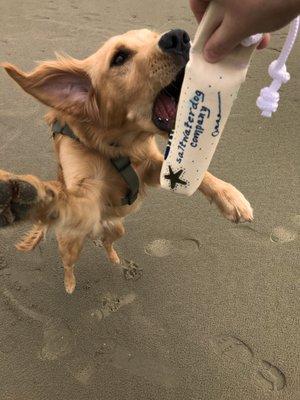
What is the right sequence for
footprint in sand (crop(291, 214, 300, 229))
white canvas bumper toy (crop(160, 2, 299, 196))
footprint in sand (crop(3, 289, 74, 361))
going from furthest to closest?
1. footprint in sand (crop(291, 214, 300, 229))
2. footprint in sand (crop(3, 289, 74, 361))
3. white canvas bumper toy (crop(160, 2, 299, 196))

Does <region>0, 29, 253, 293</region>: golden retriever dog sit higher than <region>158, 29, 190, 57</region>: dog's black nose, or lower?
lower

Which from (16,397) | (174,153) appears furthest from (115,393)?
(174,153)

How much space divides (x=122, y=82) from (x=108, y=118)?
20cm

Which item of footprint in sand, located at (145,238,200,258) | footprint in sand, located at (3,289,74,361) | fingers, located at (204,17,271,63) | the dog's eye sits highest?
fingers, located at (204,17,271,63)

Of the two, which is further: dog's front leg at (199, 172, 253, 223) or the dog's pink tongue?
dog's front leg at (199, 172, 253, 223)

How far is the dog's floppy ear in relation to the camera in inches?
93.0

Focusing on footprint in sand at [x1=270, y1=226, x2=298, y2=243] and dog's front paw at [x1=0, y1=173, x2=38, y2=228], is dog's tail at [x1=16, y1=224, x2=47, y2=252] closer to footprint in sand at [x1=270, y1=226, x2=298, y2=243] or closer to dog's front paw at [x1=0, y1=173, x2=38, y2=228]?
dog's front paw at [x1=0, y1=173, x2=38, y2=228]

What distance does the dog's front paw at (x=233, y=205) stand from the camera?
2.50 metres

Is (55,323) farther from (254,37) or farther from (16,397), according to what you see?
(254,37)

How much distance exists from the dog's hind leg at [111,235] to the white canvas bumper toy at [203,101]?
85 cm

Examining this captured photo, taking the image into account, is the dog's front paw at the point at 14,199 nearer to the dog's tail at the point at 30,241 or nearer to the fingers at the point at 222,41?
the fingers at the point at 222,41

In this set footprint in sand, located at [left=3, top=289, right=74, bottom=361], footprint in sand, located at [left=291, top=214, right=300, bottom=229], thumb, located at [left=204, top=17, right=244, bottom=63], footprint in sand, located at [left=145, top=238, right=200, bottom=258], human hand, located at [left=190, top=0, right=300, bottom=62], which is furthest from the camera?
footprint in sand, located at [left=291, top=214, right=300, bottom=229]

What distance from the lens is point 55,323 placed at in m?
2.97

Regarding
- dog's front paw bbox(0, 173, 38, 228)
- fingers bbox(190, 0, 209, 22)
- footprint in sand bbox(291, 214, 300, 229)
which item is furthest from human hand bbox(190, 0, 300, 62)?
footprint in sand bbox(291, 214, 300, 229)
